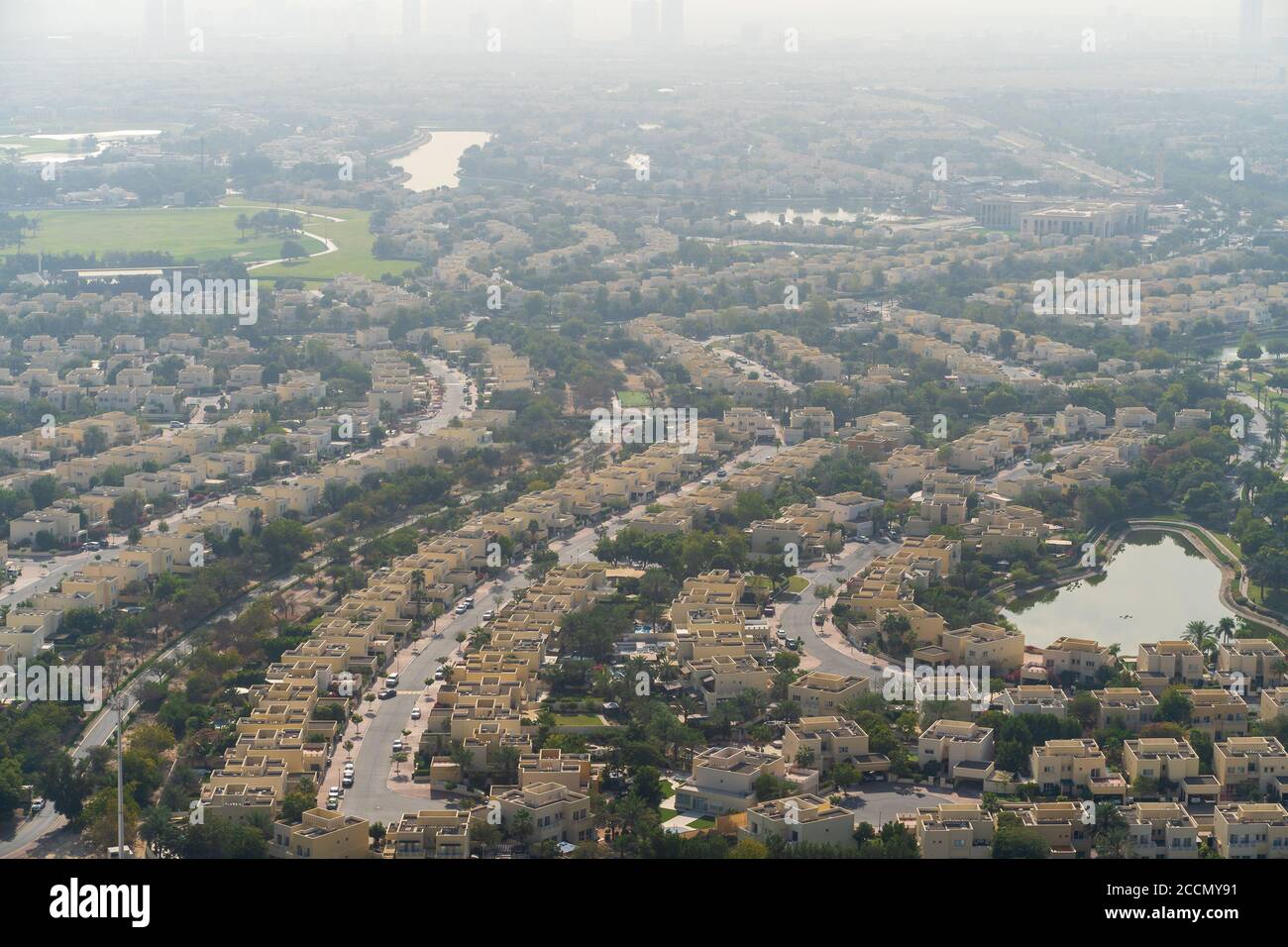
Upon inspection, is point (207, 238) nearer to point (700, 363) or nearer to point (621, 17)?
point (700, 363)

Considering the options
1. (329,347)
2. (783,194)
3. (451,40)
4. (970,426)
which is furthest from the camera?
(451,40)

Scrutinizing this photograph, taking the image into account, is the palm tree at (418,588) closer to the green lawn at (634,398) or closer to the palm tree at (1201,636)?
the palm tree at (1201,636)

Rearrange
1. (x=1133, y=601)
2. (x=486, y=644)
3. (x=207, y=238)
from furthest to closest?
(x=207, y=238), (x=1133, y=601), (x=486, y=644)

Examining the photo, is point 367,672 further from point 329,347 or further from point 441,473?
point 329,347

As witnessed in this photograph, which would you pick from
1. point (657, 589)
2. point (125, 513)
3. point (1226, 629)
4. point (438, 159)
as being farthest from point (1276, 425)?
point (438, 159)

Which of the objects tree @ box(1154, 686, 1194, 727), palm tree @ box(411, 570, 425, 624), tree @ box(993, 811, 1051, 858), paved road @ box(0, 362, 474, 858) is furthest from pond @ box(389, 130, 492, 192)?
tree @ box(993, 811, 1051, 858)

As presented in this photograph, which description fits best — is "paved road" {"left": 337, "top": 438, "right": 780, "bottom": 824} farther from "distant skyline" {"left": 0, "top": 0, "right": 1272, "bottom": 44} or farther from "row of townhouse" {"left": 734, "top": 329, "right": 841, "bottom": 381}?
"distant skyline" {"left": 0, "top": 0, "right": 1272, "bottom": 44}
